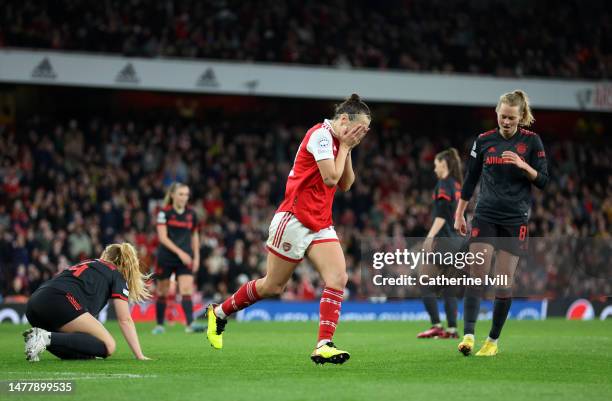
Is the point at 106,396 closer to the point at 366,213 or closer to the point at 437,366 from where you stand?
the point at 437,366

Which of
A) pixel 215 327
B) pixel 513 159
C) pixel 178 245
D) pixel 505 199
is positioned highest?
pixel 513 159

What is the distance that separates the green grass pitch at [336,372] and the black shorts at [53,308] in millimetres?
387

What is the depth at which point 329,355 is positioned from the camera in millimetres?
7941

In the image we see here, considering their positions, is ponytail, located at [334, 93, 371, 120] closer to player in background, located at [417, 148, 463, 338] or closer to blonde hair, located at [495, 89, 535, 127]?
blonde hair, located at [495, 89, 535, 127]

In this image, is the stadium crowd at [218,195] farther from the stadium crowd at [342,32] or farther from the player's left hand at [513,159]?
the player's left hand at [513,159]

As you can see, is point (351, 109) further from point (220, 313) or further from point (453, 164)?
point (453, 164)

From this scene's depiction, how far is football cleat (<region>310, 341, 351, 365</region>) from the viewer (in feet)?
25.8

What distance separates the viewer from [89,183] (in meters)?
24.4

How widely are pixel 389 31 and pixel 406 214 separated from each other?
6.63 metres

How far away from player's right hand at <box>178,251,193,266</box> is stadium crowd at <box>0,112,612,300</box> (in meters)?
6.37

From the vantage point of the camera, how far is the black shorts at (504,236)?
927 centimetres

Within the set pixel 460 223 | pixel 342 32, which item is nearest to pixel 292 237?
pixel 460 223

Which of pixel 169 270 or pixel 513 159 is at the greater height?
pixel 513 159

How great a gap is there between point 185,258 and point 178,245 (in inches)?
12.7
